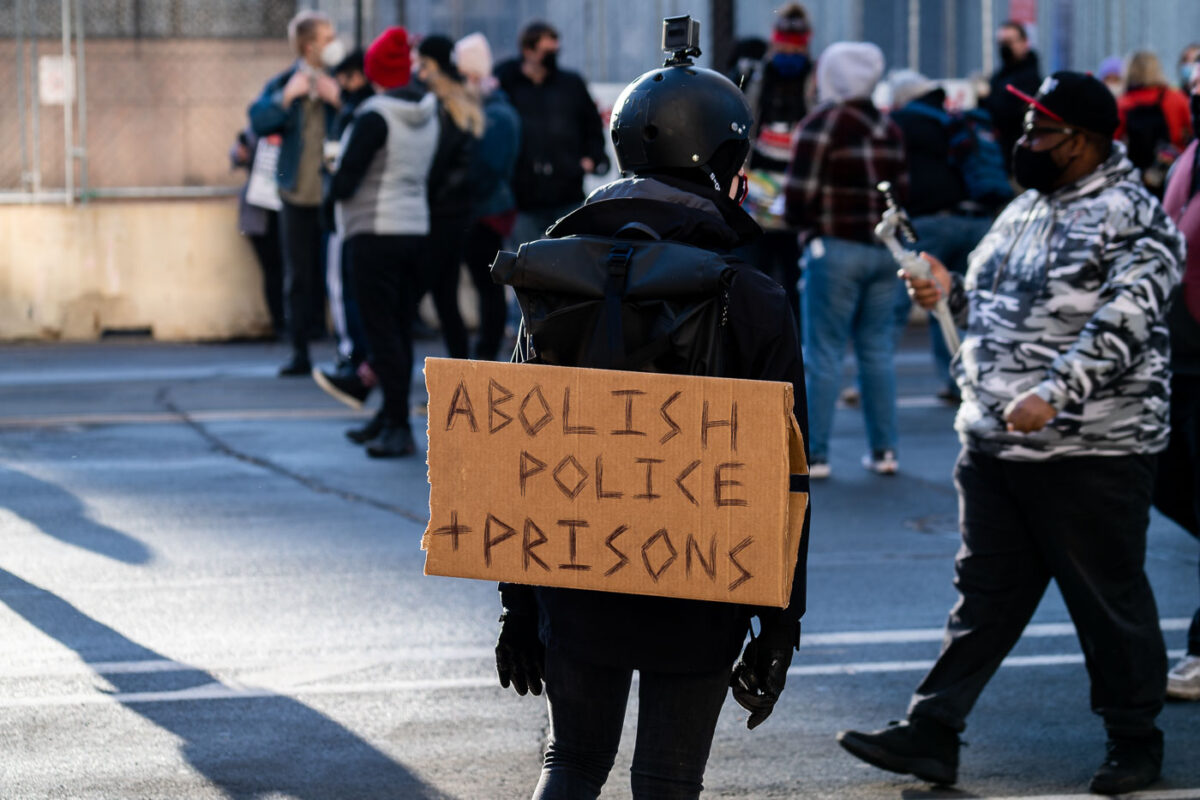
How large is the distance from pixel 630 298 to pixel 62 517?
523cm

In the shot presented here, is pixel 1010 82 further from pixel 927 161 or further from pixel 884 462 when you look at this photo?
pixel 884 462

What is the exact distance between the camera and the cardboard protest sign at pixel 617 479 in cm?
298

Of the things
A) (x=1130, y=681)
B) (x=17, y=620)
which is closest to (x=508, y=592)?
(x=1130, y=681)

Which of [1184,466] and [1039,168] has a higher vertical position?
[1039,168]

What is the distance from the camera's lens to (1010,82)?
40.3 feet

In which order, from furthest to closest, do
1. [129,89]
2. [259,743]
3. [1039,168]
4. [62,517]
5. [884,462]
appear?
[129,89] → [884,462] → [62,517] → [259,743] → [1039,168]

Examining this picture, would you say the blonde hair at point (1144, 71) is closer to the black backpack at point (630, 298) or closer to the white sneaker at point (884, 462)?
the white sneaker at point (884, 462)

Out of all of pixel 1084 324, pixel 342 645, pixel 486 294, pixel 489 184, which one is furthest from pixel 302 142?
pixel 1084 324

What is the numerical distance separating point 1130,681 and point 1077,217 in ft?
3.90

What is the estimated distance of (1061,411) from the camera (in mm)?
4504

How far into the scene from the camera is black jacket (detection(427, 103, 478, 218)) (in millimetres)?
9430

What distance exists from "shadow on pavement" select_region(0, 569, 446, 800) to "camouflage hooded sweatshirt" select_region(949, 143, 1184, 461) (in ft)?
5.83

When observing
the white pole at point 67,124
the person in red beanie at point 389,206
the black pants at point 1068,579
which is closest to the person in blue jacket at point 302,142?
the person in red beanie at point 389,206

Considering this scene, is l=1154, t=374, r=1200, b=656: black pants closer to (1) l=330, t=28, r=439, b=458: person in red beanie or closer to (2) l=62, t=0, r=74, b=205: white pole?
(1) l=330, t=28, r=439, b=458: person in red beanie
